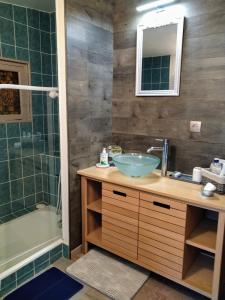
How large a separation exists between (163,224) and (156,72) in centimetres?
128

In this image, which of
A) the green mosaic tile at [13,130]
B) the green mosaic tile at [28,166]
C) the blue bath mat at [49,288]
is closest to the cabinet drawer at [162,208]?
the blue bath mat at [49,288]

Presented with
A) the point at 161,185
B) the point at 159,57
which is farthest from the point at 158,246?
the point at 159,57

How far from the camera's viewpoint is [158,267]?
177 cm

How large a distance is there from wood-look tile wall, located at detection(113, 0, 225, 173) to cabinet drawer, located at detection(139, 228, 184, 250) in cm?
62

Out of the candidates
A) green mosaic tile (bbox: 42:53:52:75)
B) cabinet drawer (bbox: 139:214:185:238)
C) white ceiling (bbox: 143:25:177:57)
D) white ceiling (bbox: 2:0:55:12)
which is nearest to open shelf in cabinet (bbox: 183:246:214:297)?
cabinet drawer (bbox: 139:214:185:238)

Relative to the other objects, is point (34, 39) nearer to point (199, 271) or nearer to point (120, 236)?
point (120, 236)

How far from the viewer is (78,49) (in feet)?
6.36

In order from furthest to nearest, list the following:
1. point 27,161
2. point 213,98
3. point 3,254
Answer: point 27,161, point 3,254, point 213,98

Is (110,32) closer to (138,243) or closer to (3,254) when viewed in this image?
(138,243)

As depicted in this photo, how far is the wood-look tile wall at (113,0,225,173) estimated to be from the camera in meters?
1.80

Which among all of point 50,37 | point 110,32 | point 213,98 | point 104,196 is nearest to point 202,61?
point 213,98

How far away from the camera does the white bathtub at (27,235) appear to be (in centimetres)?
196

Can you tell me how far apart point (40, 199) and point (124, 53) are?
67.8 inches

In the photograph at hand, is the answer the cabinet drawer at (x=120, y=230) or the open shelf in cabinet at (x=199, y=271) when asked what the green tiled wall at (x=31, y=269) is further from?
the open shelf in cabinet at (x=199, y=271)
